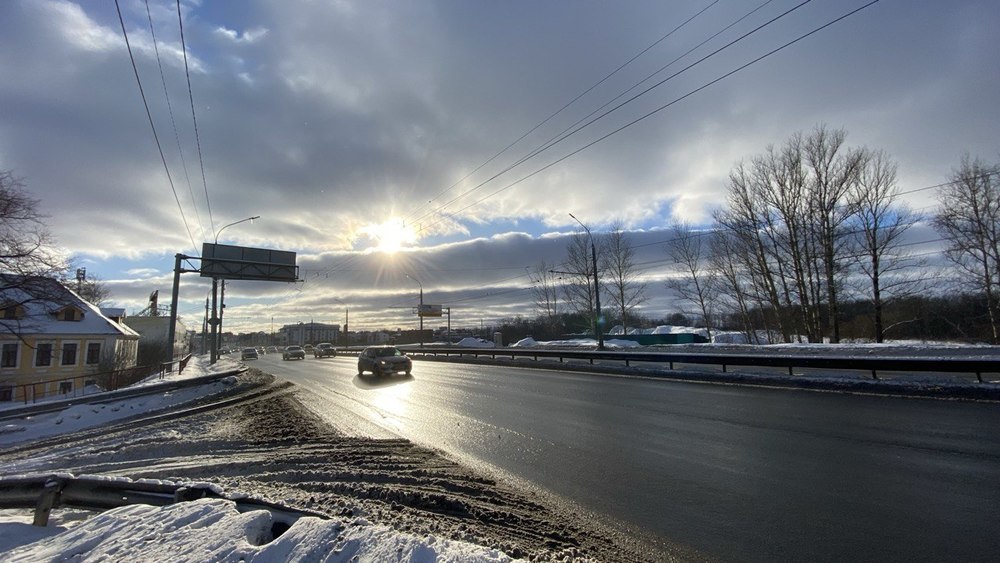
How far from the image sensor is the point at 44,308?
2308cm

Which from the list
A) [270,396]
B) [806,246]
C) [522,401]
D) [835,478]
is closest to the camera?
[835,478]

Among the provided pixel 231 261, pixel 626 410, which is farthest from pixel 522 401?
pixel 231 261

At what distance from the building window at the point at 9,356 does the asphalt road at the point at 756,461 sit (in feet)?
138

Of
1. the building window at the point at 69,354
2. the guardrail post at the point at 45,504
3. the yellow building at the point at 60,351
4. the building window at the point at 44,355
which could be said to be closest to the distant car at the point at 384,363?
the guardrail post at the point at 45,504

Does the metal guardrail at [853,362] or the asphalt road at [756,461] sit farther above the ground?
the metal guardrail at [853,362]

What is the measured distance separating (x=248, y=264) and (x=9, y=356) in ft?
77.0

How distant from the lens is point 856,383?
1266 cm

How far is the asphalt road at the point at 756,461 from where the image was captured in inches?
160

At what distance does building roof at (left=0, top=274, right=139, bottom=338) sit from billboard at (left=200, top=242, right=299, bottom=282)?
7458 millimetres

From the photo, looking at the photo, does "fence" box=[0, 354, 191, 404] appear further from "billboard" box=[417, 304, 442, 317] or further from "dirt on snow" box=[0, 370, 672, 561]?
"billboard" box=[417, 304, 442, 317]

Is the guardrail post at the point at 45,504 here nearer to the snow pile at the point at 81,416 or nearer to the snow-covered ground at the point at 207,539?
the snow-covered ground at the point at 207,539

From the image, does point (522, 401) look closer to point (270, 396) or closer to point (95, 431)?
point (270, 396)

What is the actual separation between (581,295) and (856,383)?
41766 mm

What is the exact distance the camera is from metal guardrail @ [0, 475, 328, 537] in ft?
13.1
